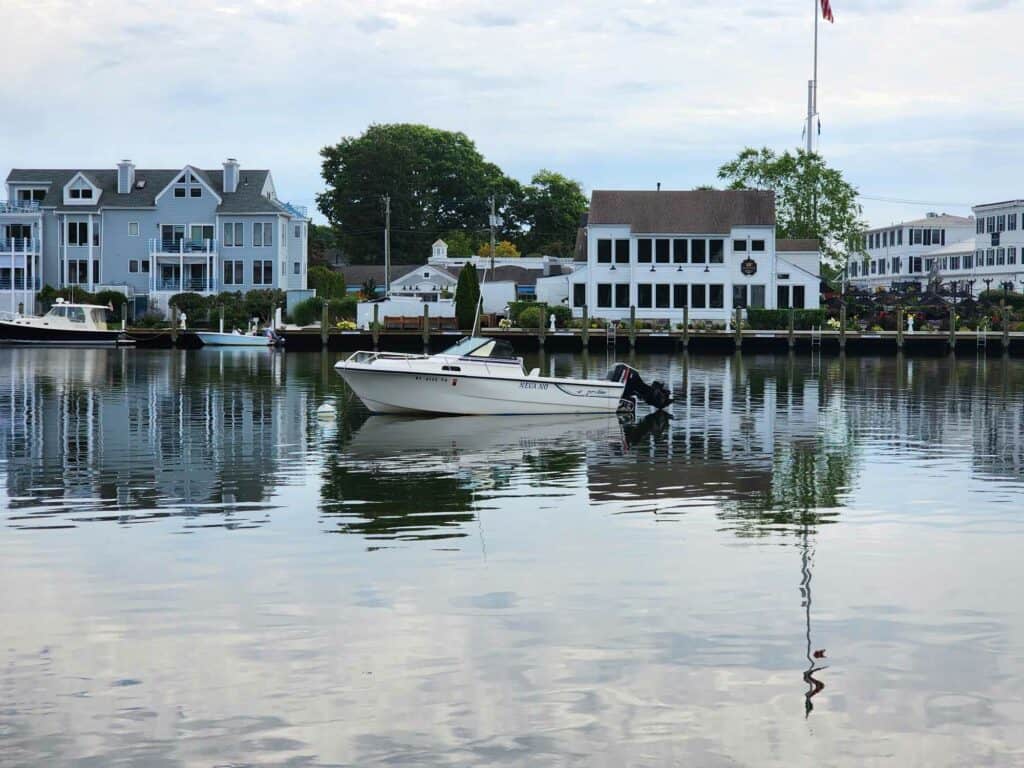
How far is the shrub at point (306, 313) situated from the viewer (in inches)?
3684

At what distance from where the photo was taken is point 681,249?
90188 millimetres

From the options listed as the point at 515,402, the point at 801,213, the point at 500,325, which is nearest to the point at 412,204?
the point at 801,213

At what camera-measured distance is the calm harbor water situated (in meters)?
10.2

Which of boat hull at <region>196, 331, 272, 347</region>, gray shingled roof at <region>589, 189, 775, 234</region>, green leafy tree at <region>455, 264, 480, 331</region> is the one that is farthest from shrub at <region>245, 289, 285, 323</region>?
gray shingled roof at <region>589, 189, 775, 234</region>

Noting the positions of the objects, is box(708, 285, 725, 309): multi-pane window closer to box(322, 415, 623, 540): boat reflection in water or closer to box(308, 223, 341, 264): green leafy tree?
box(322, 415, 623, 540): boat reflection in water

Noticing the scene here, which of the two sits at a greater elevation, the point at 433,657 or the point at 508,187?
the point at 508,187

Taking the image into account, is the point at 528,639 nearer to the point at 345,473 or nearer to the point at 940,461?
the point at 345,473

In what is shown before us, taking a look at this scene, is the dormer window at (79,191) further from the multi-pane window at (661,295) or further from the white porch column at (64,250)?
the multi-pane window at (661,295)

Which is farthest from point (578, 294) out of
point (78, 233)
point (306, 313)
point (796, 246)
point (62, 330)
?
point (78, 233)

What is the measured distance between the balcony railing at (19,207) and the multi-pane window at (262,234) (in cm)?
1541

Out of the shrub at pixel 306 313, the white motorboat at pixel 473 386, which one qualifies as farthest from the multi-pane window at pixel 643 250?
the white motorboat at pixel 473 386

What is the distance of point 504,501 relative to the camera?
→ 70.2ft

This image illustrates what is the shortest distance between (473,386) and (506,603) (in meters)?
22.3

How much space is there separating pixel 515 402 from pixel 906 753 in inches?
1071
